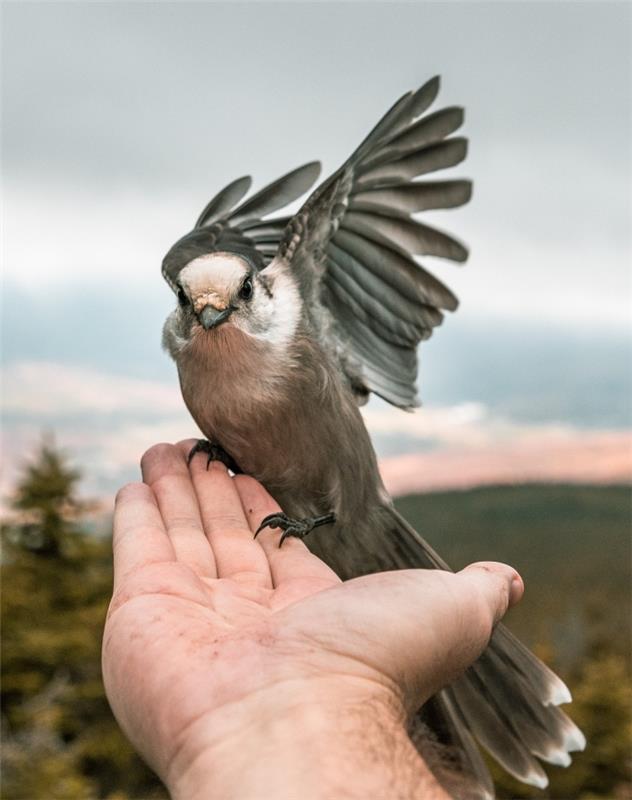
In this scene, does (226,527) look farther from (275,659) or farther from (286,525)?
(275,659)

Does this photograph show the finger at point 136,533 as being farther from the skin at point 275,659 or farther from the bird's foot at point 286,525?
the bird's foot at point 286,525

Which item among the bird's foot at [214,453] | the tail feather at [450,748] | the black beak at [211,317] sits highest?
the black beak at [211,317]

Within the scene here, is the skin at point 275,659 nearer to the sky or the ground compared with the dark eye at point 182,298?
nearer to the ground

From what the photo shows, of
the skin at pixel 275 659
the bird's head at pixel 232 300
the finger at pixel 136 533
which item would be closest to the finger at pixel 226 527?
the skin at pixel 275 659

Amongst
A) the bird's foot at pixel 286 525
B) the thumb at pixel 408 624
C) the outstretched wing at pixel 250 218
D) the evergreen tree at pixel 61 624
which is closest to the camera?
the thumb at pixel 408 624

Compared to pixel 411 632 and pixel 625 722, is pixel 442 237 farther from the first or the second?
pixel 625 722

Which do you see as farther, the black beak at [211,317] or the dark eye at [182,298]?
the dark eye at [182,298]

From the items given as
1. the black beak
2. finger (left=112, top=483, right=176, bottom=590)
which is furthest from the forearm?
the black beak

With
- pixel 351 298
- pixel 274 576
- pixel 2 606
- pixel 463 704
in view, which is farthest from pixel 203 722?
pixel 2 606
